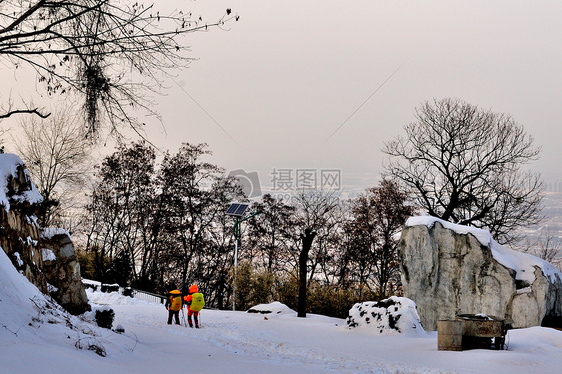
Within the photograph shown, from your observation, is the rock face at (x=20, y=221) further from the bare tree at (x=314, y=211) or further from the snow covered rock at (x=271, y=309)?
the bare tree at (x=314, y=211)

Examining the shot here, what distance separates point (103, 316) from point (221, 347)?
9.97 feet

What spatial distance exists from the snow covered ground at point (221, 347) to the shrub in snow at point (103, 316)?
0.31 metres

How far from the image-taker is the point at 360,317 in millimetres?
17016

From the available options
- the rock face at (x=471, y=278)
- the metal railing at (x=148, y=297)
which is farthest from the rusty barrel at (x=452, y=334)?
the metal railing at (x=148, y=297)

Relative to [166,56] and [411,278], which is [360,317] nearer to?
[411,278]

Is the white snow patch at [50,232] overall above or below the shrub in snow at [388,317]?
above

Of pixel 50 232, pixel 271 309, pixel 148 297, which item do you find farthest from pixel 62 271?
pixel 148 297

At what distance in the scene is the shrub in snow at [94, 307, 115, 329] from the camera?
39.2ft

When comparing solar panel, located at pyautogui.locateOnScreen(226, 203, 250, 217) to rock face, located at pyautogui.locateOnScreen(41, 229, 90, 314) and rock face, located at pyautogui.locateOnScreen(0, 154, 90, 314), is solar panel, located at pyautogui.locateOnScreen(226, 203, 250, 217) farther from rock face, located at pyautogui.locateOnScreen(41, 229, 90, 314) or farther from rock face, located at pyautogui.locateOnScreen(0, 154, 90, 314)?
rock face, located at pyautogui.locateOnScreen(0, 154, 90, 314)

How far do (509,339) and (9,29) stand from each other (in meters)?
14.3

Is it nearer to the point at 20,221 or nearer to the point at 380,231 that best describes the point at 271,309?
the point at 20,221

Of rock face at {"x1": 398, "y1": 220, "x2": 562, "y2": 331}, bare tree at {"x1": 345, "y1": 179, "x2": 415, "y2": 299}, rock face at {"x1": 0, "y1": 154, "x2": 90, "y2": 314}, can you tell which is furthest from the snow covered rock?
bare tree at {"x1": 345, "y1": 179, "x2": 415, "y2": 299}

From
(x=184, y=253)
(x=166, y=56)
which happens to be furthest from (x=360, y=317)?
(x=184, y=253)

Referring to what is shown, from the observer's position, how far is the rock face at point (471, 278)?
2128 centimetres
